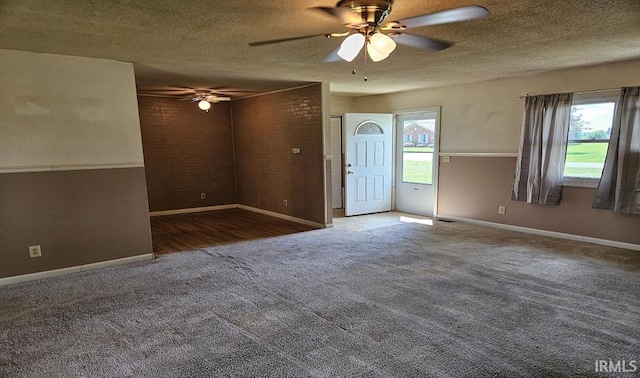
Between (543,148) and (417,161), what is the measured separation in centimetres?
220

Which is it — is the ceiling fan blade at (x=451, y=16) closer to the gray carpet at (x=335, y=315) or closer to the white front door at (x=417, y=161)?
the gray carpet at (x=335, y=315)

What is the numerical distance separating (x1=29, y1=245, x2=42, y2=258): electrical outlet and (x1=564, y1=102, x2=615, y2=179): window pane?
241 inches

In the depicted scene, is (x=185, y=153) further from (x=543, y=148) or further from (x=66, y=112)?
(x=543, y=148)

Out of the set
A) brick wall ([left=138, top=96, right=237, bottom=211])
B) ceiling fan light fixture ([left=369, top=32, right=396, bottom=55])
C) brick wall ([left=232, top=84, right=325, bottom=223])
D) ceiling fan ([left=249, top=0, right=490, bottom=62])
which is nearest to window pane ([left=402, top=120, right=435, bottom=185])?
brick wall ([left=232, top=84, right=325, bottom=223])

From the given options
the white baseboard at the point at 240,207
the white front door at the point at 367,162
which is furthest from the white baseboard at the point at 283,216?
the white front door at the point at 367,162

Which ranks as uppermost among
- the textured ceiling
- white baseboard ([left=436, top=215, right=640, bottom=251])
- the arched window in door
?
the textured ceiling

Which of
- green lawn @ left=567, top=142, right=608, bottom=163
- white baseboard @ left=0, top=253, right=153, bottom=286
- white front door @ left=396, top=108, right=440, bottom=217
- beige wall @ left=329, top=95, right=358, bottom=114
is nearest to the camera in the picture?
white baseboard @ left=0, top=253, right=153, bottom=286

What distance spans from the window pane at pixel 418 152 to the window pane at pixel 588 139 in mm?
2124

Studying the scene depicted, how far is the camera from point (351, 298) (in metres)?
3.05

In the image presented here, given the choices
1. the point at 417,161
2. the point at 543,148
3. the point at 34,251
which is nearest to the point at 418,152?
the point at 417,161

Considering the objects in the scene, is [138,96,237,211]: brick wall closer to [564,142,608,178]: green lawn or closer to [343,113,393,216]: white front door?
[343,113,393,216]: white front door

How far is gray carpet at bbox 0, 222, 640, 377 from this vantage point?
219 centimetres

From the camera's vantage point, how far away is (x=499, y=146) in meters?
5.33

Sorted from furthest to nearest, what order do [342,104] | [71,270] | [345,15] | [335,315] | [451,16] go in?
[342,104]
[71,270]
[335,315]
[345,15]
[451,16]
